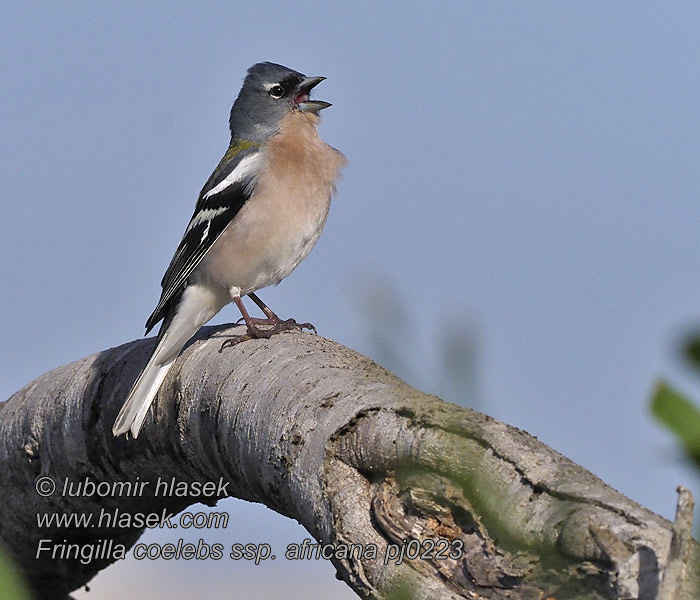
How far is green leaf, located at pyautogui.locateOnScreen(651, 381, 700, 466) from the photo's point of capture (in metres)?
0.64

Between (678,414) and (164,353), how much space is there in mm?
3542

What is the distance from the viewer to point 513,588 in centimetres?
169

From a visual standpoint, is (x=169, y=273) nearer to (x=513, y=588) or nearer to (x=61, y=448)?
(x=61, y=448)

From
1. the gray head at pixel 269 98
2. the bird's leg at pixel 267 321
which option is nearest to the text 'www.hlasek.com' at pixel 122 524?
the bird's leg at pixel 267 321

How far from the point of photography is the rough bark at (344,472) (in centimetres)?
110

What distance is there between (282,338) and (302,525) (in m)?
1.03

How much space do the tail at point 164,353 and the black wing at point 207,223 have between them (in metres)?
0.10

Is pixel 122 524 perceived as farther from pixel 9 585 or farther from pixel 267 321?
pixel 9 585

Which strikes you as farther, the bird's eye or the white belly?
the bird's eye

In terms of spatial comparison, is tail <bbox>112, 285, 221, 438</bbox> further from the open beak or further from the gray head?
the open beak

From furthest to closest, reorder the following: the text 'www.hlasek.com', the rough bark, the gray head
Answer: the gray head → the text 'www.hlasek.com' → the rough bark

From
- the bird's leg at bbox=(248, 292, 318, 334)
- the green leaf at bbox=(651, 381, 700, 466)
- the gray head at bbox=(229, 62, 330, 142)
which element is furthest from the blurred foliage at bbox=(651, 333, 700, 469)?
the gray head at bbox=(229, 62, 330, 142)

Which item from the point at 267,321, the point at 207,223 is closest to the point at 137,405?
the point at 267,321

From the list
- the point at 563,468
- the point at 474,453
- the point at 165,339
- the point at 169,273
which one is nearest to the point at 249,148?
the point at 169,273
